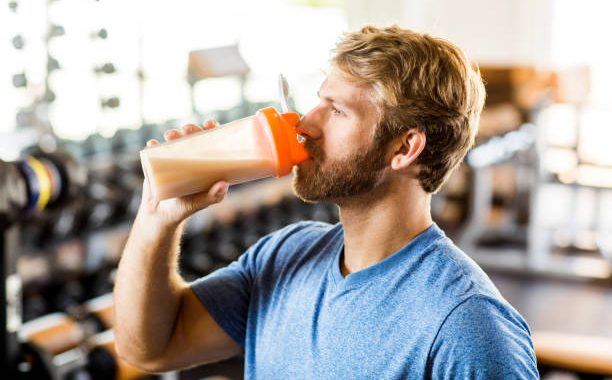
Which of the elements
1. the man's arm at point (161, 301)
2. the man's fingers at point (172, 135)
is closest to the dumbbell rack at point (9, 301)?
the man's arm at point (161, 301)

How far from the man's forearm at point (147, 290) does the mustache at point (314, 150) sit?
0.24m

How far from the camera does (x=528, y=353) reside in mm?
1045

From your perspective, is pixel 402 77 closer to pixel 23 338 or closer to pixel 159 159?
pixel 159 159

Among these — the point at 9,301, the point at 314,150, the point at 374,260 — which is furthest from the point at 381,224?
the point at 9,301

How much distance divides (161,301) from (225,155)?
31cm

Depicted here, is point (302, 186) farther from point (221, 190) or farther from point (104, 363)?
point (104, 363)

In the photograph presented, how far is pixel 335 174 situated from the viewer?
1154 millimetres

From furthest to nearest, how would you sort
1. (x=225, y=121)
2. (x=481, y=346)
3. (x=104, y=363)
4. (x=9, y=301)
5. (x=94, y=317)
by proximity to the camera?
(x=225, y=121), (x=94, y=317), (x=104, y=363), (x=9, y=301), (x=481, y=346)

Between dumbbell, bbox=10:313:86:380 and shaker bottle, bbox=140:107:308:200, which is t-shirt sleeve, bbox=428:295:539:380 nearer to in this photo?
shaker bottle, bbox=140:107:308:200

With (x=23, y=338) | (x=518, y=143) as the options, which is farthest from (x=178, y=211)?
(x=518, y=143)

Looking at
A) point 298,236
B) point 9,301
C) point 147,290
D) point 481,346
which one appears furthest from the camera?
point 9,301

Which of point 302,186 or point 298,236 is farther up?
point 302,186

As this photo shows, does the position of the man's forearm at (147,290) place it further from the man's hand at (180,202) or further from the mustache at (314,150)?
the mustache at (314,150)

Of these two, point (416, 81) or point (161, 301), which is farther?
point (161, 301)
